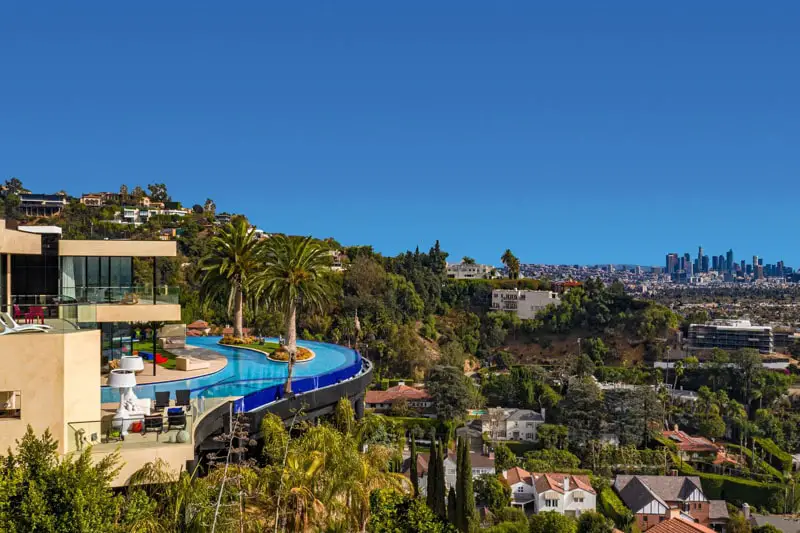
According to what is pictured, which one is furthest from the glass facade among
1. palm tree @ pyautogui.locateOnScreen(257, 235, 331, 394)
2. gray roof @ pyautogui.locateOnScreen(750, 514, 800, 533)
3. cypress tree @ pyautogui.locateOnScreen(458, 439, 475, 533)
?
gray roof @ pyautogui.locateOnScreen(750, 514, 800, 533)

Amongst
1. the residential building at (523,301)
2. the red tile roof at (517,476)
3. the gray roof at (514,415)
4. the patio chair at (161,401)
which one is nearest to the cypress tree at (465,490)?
the patio chair at (161,401)

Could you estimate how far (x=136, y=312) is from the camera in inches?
776

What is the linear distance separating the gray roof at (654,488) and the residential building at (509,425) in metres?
13.4

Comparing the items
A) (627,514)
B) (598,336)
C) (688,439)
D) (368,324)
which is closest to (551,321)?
(598,336)

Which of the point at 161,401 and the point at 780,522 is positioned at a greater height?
the point at 161,401

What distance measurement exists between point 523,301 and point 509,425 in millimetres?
52770

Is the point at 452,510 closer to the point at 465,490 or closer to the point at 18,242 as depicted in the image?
the point at 465,490

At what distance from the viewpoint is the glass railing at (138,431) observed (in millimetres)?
12531

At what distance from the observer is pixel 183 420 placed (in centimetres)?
1341

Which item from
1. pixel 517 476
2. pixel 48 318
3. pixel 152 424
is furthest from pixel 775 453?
pixel 48 318

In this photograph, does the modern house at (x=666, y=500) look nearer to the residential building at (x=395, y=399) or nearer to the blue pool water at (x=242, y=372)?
the residential building at (x=395, y=399)

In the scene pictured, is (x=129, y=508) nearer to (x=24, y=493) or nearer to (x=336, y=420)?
(x=24, y=493)

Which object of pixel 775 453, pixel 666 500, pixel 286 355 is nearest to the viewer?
pixel 286 355

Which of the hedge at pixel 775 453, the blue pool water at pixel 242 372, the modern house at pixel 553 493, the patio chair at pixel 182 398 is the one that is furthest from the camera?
the hedge at pixel 775 453
